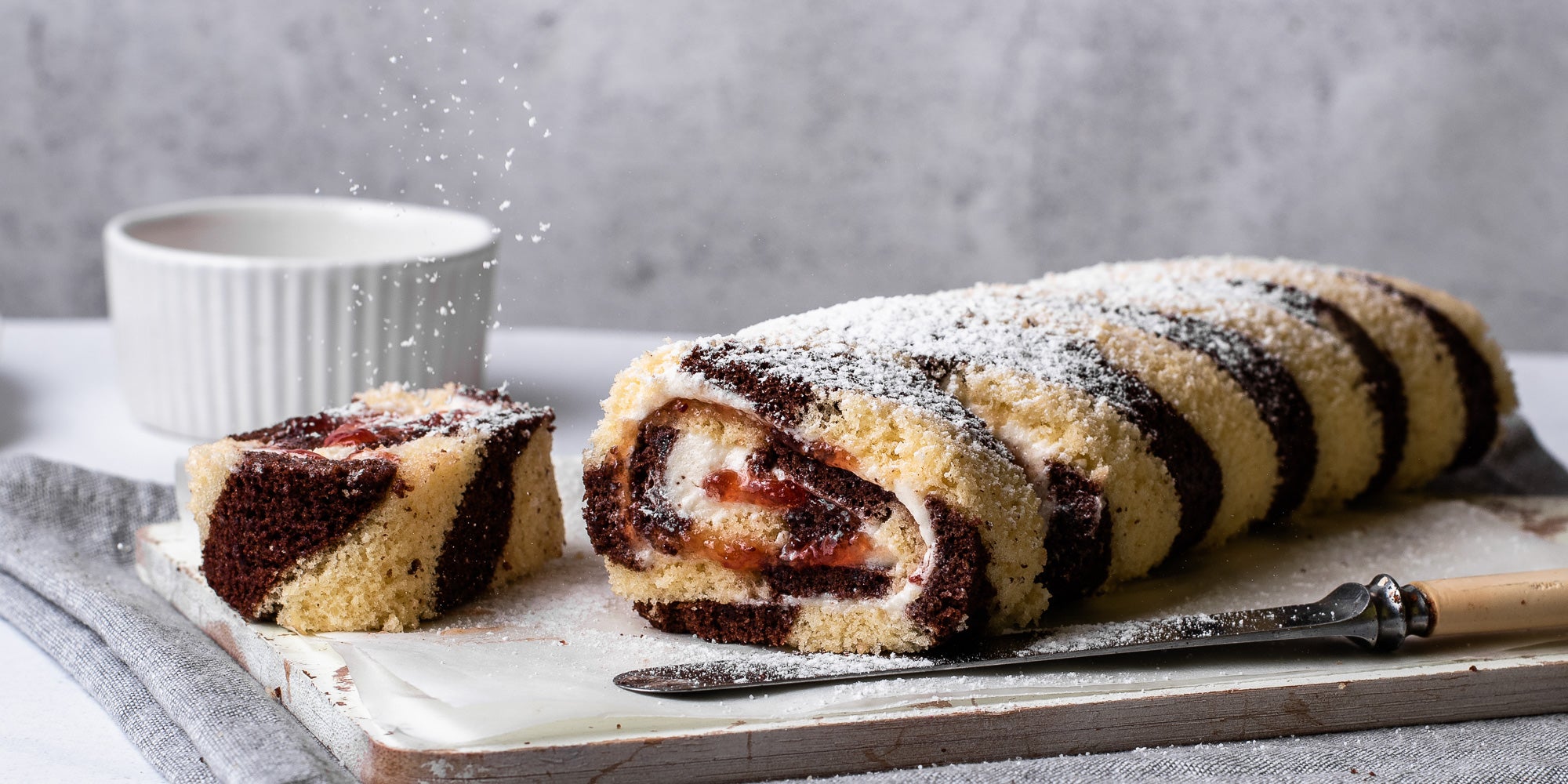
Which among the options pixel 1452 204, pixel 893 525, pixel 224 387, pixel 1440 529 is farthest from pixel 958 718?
pixel 1452 204

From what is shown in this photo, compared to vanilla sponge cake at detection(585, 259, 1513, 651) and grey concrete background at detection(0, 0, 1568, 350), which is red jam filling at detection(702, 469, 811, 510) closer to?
vanilla sponge cake at detection(585, 259, 1513, 651)

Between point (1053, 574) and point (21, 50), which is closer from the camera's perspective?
point (1053, 574)

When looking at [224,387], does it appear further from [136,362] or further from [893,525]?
[893,525]

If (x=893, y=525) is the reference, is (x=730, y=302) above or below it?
below

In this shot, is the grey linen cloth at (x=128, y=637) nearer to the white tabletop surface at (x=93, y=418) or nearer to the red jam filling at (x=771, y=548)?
the white tabletop surface at (x=93, y=418)

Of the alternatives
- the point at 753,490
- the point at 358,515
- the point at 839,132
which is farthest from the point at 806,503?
the point at 839,132

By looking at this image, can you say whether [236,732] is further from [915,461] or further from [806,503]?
[915,461]
